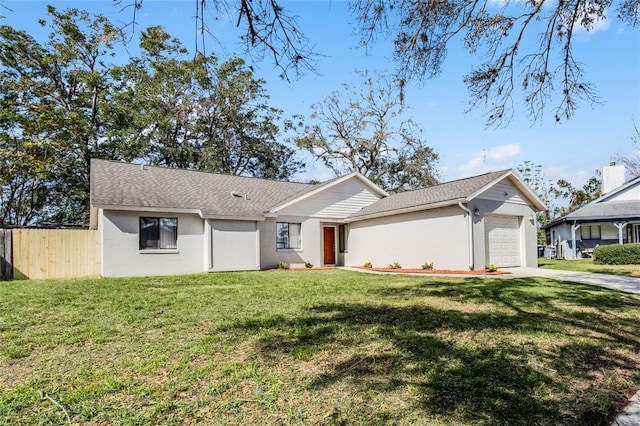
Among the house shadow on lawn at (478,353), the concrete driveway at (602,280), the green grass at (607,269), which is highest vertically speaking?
the house shadow on lawn at (478,353)

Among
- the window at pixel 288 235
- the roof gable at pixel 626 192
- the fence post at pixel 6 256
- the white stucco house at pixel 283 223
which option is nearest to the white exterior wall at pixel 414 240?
the white stucco house at pixel 283 223

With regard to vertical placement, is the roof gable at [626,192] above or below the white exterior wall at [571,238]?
above

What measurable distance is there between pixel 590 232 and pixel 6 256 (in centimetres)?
3243

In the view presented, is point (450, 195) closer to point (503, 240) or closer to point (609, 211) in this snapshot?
point (503, 240)

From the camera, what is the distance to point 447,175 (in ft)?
103

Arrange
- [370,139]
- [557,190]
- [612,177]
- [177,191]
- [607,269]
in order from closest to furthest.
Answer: [607,269]
[177,191]
[612,177]
[370,139]
[557,190]

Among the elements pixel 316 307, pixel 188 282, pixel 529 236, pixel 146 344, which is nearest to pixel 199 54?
pixel 146 344

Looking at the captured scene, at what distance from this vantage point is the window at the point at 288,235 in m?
17.1

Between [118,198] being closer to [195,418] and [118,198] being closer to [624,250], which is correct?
[195,418]

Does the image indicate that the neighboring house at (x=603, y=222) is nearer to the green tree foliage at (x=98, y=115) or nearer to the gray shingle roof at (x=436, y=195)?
the gray shingle roof at (x=436, y=195)

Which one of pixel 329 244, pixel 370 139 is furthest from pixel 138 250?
pixel 370 139

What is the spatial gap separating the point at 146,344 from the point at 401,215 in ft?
42.2

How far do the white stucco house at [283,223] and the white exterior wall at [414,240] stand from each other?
0.04 meters

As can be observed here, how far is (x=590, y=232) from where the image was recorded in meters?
25.1
